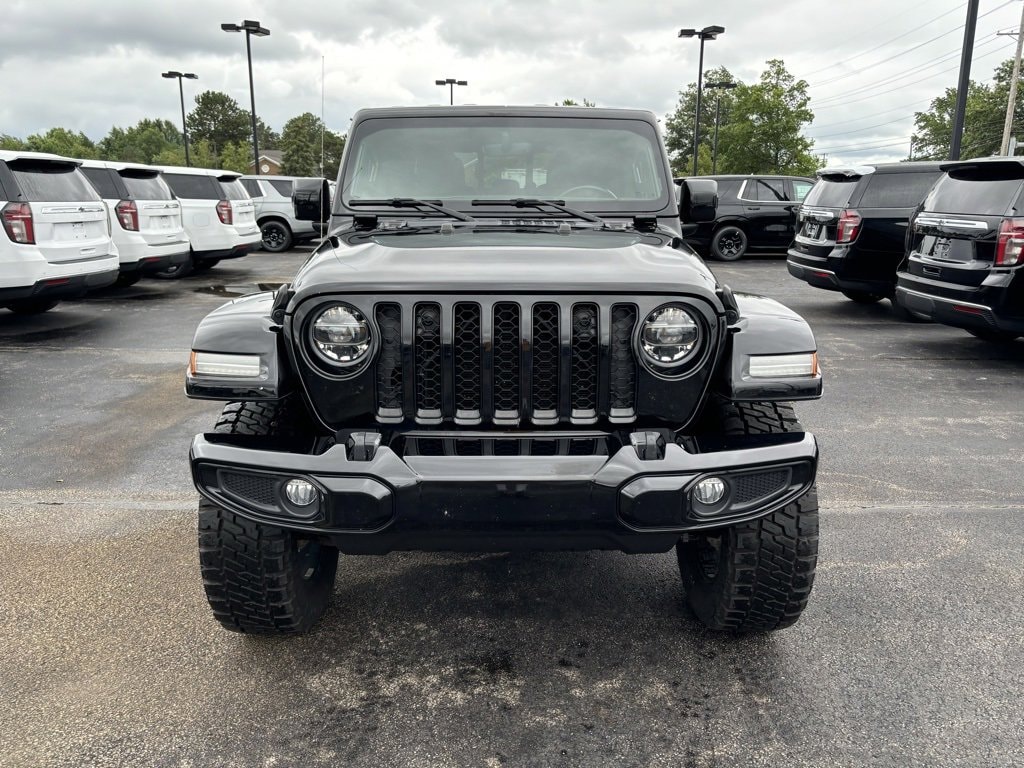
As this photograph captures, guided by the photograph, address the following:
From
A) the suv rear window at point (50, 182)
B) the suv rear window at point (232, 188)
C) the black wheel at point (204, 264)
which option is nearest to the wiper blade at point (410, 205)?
the suv rear window at point (50, 182)

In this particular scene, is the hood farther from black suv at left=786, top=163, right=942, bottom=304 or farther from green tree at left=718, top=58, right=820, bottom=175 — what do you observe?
green tree at left=718, top=58, right=820, bottom=175

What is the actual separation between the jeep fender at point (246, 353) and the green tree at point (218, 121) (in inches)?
4621

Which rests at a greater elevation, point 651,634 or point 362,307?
point 362,307

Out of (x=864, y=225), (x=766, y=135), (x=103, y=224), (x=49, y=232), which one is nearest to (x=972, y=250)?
(x=864, y=225)

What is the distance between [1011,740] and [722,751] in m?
0.85

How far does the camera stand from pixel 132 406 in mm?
6012

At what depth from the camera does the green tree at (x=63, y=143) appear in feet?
273

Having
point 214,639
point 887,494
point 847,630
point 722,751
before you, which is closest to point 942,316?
point 887,494

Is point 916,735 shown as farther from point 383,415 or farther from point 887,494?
point 887,494

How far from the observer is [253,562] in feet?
8.31

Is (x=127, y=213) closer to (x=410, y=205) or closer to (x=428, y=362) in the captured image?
(x=410, y=205)

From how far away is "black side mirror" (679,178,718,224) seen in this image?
3.93 m

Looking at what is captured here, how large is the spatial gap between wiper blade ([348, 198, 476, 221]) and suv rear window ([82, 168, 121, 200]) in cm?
859

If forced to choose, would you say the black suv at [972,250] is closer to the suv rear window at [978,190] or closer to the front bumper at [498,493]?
the suv rear window at [978,190]
